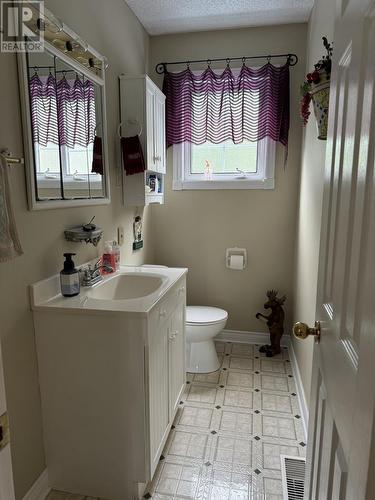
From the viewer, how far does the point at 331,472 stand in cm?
88

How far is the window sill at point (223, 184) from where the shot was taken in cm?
293

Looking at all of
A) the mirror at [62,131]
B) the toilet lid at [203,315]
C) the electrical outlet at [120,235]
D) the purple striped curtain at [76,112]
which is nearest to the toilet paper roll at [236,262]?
the toilet lid at [203,315]

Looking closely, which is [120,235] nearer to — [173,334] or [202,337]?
[173,334]

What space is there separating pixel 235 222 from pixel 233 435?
1696 mm

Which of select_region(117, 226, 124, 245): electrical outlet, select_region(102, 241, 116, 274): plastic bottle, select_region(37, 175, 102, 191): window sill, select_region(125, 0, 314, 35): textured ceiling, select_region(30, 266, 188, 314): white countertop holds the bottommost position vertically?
select_region(30, 266, 188, 314): white countertop

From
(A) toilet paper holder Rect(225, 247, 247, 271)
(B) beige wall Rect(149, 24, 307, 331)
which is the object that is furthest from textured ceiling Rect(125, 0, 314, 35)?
(A) toilet paper holder Rect(225, 247, 247, 271)

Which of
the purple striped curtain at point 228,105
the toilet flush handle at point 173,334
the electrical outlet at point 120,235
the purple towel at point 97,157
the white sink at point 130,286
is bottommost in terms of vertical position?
the toilet flush handle at point 173,334

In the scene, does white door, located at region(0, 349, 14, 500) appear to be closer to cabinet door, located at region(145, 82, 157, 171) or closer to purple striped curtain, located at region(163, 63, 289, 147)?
cabinet door, located at region(145, 82, 157, 171)

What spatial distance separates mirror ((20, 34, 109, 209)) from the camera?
1428 mm

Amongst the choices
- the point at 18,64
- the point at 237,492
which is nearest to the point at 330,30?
the point at 18,64

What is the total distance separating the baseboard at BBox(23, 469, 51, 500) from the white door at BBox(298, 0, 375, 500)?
1.20m

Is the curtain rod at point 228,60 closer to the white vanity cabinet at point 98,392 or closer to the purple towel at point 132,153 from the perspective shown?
the purple towel at point 132,153

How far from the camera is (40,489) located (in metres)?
1.58

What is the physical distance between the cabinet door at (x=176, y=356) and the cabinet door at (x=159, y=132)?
43.5 inches
